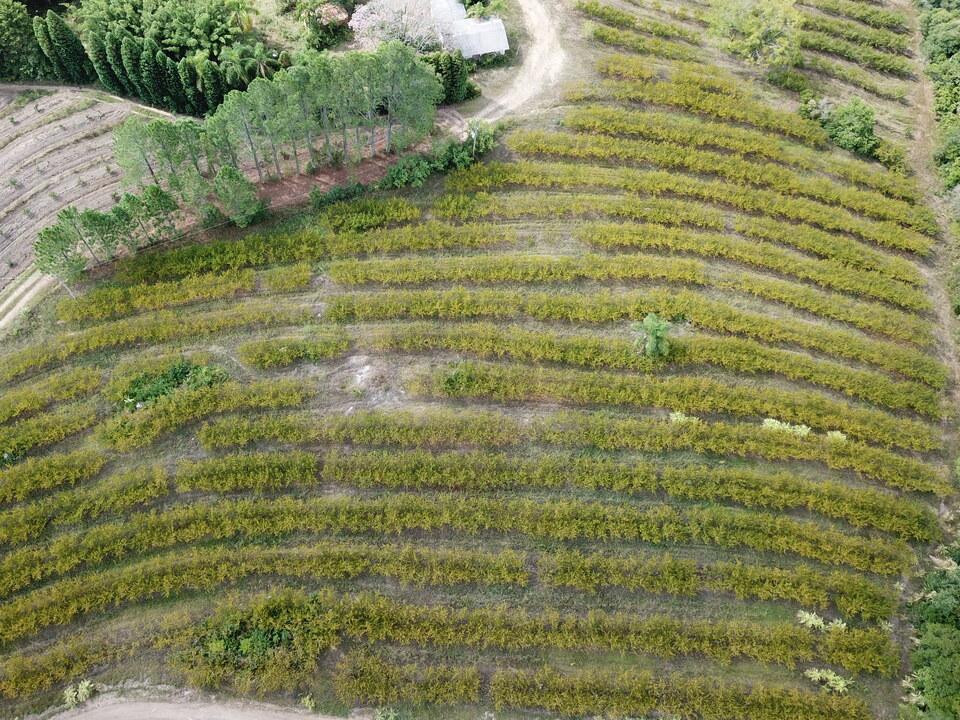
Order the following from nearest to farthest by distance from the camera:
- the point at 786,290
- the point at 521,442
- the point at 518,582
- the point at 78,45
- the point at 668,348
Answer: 1. the point at 518,582
2. the point at 521,442
3. the point at 668,348
4. the point at 786,290
5. the point at 78,45

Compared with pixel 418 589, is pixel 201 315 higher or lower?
higher

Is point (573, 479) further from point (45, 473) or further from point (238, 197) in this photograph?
point (45, 473)

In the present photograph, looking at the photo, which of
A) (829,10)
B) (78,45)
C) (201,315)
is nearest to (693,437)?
(201,315)

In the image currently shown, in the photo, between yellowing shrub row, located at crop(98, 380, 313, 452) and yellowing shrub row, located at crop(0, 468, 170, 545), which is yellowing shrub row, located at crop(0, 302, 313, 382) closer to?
yellowing shrub row, located at crop(98, 380, 313, 452)

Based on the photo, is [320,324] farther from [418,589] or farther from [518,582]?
[518,582]

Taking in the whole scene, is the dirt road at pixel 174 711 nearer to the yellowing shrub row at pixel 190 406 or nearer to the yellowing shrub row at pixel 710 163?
the yellowing shrub row at pixel 190 406

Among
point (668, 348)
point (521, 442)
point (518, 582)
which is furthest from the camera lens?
point (668, 348)

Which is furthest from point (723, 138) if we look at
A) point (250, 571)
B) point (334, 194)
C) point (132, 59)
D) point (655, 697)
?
point (132, 59)

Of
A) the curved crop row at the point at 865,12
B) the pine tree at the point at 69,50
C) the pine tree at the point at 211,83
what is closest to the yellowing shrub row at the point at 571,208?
the pine tree at the point at 211,83
